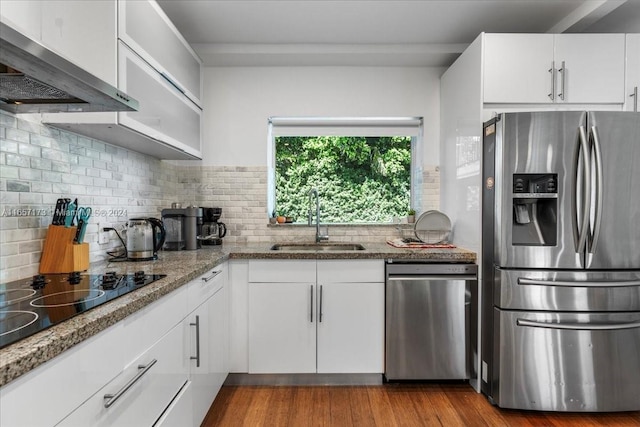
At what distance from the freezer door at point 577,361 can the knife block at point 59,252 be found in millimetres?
2401

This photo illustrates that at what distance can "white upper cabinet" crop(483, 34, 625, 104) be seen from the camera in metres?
2.28

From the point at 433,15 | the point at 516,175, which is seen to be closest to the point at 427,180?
the point at 516,175

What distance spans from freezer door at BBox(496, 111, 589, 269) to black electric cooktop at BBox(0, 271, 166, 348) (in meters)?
1.92

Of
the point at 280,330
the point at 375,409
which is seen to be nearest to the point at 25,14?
the point at 280,330

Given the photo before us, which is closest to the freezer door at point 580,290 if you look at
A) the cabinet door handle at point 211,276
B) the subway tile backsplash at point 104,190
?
the subway tile backsplash at point 104,190

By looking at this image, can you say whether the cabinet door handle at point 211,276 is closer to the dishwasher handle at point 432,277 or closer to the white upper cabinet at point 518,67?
the dishwasher handle at point 432,277

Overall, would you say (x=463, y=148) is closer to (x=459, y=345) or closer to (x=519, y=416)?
(x=459, y=345)

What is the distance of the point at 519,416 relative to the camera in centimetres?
209

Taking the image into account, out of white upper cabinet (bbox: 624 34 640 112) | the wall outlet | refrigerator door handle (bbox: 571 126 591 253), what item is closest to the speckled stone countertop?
the wall outlet

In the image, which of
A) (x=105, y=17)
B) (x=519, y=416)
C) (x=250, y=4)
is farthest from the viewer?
(x=250, y=4)

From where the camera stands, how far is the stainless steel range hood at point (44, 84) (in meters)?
0.95

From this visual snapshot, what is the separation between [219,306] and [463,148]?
2.02 m

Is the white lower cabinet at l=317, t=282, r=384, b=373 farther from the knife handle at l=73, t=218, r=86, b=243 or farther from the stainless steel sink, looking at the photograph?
the knife handle at l=73, t=218, r=86, b=243

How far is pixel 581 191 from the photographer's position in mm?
2012
